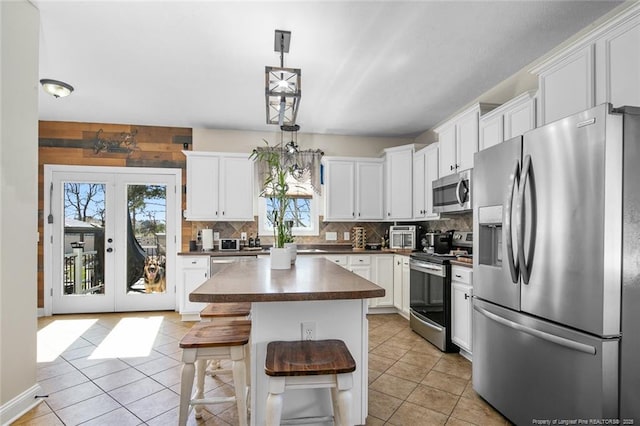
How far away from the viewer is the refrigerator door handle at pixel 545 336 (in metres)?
1.55

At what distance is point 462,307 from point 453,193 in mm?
1214

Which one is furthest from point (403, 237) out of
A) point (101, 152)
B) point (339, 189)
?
point (101, 152)

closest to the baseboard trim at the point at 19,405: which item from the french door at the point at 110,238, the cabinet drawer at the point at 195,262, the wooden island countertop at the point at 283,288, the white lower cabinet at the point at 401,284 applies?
the wooden island countertop at the point at 283,288

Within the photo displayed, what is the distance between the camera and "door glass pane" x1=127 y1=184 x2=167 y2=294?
15.4 feet

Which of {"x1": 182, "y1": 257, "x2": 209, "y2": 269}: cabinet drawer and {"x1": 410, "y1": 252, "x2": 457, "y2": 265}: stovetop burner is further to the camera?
{"x1": 182, "y1": 257, "x2": 209, "y2": 269}: cabinet drawer

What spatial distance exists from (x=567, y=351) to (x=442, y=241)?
81.0 inches

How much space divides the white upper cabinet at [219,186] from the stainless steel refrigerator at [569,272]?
10.9 ft

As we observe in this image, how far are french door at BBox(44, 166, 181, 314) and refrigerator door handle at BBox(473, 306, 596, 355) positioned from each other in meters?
4.20

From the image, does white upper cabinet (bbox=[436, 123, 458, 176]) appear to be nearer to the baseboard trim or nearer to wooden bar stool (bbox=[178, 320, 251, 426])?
wooden bar stool (bbox=[178, 320, 251, 426])

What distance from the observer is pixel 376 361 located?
2.99 meters

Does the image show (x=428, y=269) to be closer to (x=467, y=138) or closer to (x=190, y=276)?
(x=467, y=138)

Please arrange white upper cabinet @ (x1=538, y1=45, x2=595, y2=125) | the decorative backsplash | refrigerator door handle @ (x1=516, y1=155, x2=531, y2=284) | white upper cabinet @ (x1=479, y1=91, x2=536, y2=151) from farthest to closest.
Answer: the decorative backsplash, white upper cabinet @ (x1=479, y1=91, x2=536, y2=151), white upper cabinet @ (x1=538, y1=45, x2=595, y2=125), refrigerator door handle @ (x1=516, y1=155, x2=531, y2=284)

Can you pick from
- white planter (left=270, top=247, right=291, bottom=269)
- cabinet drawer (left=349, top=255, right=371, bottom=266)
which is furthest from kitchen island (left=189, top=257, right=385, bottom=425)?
cabinet drawer (left=349, top=255, right=371, bottom=266)

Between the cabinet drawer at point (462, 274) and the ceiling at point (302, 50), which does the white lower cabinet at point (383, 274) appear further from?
the ceiling at point (302, 50)
